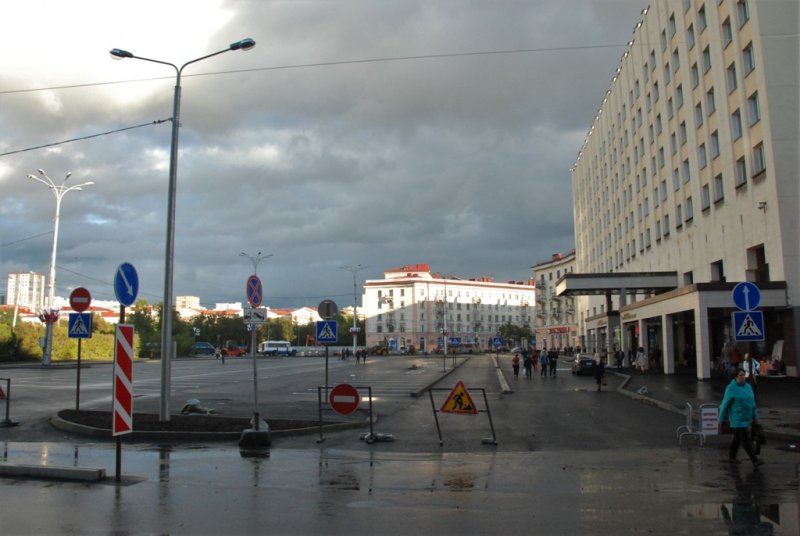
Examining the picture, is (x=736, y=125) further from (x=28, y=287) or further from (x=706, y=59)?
(x=28, y=287)

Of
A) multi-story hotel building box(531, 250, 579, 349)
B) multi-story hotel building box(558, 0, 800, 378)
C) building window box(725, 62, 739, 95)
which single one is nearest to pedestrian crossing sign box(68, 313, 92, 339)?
multi-story hotel building box(558, 0, 800, 378)

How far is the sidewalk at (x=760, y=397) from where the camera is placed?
1445 centimetres

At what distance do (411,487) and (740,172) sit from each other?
104ft

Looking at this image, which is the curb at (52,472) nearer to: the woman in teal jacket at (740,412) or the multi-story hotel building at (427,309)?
the woman in teal jacket at (740,412)

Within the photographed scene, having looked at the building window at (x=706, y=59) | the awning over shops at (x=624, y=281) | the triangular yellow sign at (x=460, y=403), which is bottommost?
the triangular yellow sign at (x=460, y=403)

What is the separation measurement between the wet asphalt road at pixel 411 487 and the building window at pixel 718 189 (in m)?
26.2

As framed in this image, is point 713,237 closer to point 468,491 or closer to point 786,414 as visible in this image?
point 786,414

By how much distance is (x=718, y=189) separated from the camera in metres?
36.8

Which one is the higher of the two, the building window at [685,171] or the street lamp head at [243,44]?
the building window at [685,171]

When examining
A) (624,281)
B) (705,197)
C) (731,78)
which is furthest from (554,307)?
(731,78)

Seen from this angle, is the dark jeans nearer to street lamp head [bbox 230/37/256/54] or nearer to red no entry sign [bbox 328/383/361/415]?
red no entry sign [bbox 328/383/361/415]

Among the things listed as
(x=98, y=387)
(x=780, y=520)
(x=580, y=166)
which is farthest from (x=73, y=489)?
(x=580, y=166)

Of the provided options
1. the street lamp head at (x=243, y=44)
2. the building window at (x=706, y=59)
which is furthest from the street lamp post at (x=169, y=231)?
the building window at (x=706, y=59)

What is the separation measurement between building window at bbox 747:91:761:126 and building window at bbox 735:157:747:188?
222 centimetres
